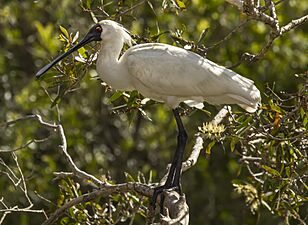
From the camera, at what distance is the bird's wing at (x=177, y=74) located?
17.3 feet

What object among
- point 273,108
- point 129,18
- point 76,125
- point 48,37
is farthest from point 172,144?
point 273,108

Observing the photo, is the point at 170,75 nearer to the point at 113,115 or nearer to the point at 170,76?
the point at 170,76

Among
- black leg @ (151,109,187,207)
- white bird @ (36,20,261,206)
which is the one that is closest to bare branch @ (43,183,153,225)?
black leg @ (151,109,187,207)

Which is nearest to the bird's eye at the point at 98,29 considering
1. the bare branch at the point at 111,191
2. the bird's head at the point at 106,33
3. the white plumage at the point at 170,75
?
the bird's head at the point at 106,33

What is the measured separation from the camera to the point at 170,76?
17.6 ft

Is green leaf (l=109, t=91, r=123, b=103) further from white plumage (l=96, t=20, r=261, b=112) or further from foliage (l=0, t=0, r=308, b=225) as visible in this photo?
foliage (l=0, t=0, r=308, b=225)

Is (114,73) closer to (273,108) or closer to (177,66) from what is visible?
(177,66)

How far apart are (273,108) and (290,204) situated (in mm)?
802

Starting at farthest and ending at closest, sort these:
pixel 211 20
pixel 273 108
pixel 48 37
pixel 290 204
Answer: pixel 211 20 < pixel 48 37 < pixel 290 204 < pixel 273 108

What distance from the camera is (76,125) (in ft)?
28.6

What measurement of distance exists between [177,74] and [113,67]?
1.26ft

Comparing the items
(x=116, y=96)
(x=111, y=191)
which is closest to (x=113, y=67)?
(x=116, y=96)

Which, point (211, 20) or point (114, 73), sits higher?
point (114, 73)

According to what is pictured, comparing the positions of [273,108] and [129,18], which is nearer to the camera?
[273,108]
